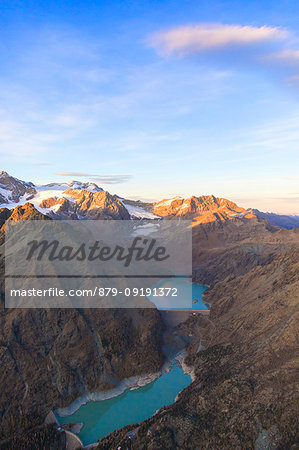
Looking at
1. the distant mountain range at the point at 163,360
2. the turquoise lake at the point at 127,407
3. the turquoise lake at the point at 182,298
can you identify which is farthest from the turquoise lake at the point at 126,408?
the turquoise lake at the point at 182,298

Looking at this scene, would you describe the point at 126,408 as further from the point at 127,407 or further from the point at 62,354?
the point at 62,354

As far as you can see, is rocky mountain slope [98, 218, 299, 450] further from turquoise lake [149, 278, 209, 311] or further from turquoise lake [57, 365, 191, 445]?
turquoise lake [149, 278, 209, 311]

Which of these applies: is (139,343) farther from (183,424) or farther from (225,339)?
(183,424)

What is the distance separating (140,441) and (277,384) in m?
26.9

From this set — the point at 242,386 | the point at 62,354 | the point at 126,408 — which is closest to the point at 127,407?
the point at 126,408

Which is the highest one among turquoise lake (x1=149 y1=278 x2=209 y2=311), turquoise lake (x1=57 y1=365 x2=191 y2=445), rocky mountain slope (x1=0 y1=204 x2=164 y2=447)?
rocky mountain slope (x1=0 y1=204 x2=164 y2=447)

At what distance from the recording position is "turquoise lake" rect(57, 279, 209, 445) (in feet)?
212

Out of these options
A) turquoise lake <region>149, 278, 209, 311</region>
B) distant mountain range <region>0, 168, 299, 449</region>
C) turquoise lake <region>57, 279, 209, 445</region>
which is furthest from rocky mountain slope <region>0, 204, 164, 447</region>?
turquoise lake <region>149, 278, 209, 311</region>

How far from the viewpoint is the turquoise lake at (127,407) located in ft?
212

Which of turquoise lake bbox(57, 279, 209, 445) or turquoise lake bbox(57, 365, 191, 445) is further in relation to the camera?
turquoise lake bbox(57, 279, 209, 445)

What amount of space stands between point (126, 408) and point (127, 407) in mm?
374

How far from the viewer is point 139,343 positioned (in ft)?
289

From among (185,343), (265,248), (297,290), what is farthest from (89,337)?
(265,248)

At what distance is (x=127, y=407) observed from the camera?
2790 inches
